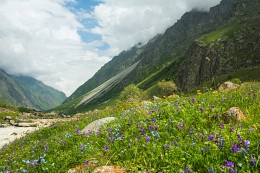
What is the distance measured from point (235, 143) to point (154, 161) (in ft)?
5.30

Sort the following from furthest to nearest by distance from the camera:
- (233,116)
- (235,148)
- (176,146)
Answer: (233,116) → (176,146) → (235,148)

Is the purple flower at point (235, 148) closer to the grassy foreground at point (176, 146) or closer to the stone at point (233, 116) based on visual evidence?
the grassy foreground at point (176, 146)

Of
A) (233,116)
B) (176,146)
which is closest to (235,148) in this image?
(176,146)

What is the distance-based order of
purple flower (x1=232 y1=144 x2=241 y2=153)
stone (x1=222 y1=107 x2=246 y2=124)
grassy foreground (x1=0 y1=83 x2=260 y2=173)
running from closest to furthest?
1. purple flower (x1=232 y1=144 x2=241 y2=153)
2. grassy foreground (x1=0 y1=83 x2=260 y2=173)
3. stone (x1=222 y1=107 x2=246 y2=124)

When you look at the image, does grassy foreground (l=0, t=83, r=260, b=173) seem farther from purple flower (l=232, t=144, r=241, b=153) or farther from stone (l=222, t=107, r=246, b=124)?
stone (l=222, t=107, r=246, b=124)

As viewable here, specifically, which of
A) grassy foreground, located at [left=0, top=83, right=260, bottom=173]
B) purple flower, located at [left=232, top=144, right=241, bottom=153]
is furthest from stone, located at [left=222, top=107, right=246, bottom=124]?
purple flower, located at [left=232, top=144, right=241, bottom=153]

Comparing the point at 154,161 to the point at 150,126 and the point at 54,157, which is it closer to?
the point at 150,126

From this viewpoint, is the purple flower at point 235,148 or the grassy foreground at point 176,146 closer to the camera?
the purple flower at point 235,148

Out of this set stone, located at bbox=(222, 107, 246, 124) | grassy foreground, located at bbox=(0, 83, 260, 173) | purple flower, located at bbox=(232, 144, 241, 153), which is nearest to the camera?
purple flower, located at bbox=(232, 144, 241, 153)

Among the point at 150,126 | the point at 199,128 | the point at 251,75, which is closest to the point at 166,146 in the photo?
the point at 199,128

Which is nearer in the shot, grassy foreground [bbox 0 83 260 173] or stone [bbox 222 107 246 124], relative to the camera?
grassy foreground [bbox 0 83 260 173]

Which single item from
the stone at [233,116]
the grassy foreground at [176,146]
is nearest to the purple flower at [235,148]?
the grassy foreground at [176,146]

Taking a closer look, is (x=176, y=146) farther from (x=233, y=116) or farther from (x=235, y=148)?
(x=233, y=116)

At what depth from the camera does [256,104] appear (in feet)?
29.2
